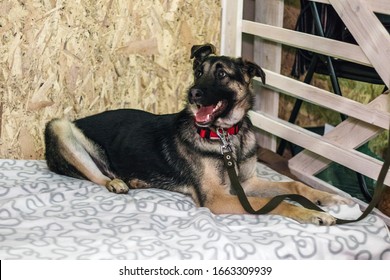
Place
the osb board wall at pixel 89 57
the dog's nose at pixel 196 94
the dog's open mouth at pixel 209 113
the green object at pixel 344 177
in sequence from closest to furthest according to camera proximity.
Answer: the dog's nose at pixel 196 94 → the dog's open mouth at pixel 209 113 → the osb board wall at pixel 89 57 → the green object at pixel 344 177

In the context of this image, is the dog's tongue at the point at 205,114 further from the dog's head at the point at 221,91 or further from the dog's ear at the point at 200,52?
the dog's ear at the point at 200,52

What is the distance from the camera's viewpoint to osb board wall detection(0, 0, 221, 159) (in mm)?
4121

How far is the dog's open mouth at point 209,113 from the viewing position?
343cm

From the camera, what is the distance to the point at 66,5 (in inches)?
164

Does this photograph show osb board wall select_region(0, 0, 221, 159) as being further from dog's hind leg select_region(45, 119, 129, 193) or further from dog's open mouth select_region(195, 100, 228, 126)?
dog's open mouth select_region(195, 100, 228, 126)

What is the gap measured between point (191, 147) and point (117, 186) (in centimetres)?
45

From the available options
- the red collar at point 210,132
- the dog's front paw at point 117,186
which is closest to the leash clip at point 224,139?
the red collar at point 210,132

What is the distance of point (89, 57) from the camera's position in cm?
429

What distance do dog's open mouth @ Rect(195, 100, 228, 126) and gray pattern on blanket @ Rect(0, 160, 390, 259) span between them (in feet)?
1.44

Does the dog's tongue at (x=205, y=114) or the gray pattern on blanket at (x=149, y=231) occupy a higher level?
the dog's tongue at (x=205, y=114)

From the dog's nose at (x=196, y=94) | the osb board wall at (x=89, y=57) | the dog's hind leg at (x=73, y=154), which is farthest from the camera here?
the osb board wall at (x=89, y=57)

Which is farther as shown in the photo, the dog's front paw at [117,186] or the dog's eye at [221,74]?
the dog's front paw at [117,186]

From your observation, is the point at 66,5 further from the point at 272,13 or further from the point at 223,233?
the point at 223,233

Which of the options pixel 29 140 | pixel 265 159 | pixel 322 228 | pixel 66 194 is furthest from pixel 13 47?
pixel 322 228
